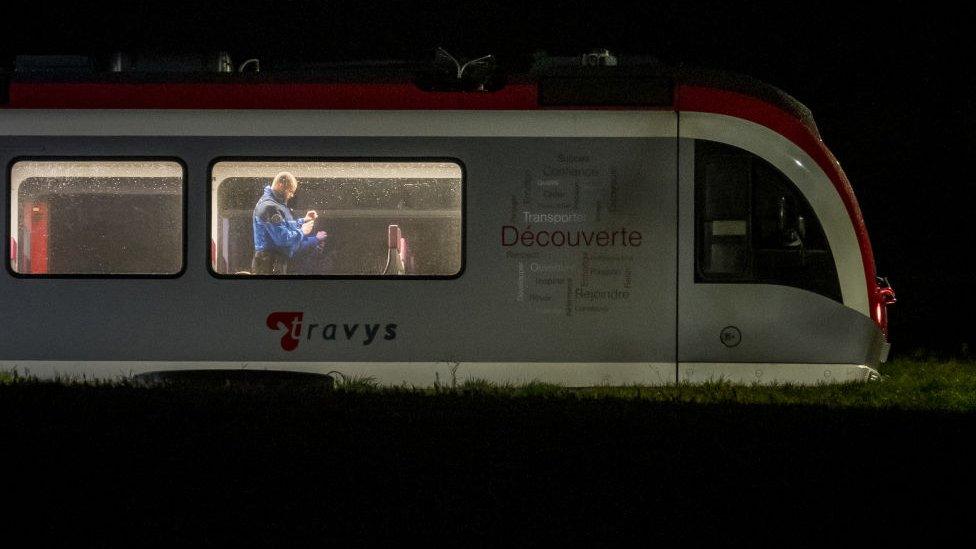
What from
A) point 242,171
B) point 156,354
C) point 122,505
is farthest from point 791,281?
point 122,505

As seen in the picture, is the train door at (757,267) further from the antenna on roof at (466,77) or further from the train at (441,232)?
the antenna on roof at (466,77)

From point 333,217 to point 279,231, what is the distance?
44 cm

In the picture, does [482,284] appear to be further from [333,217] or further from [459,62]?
[459,62]

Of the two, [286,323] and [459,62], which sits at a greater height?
[459,62]

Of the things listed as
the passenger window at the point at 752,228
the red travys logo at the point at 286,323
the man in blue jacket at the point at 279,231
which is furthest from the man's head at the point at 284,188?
the passenger window at the point at 752,228

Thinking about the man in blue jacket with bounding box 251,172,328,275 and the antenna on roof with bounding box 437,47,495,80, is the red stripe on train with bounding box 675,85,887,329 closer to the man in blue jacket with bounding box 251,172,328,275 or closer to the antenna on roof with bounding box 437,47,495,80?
the antenna on roof with bounding box 437,47,495,80

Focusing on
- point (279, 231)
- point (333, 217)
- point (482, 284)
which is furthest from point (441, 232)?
point (279, 231)

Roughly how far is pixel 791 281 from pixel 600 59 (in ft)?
7.83

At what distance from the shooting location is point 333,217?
10039mm

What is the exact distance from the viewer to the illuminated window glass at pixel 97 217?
32.9ft

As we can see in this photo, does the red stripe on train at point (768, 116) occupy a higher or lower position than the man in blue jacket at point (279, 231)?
higher

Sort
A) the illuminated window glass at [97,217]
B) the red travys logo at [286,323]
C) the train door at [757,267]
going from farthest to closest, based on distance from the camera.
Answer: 1. the illuminated window glass at [97,217]
2. the red travys logo at [286,323]
3. the train door at [757,267]

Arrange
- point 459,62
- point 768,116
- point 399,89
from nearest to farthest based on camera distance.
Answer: point 768,116, point 399,89, point 459,62

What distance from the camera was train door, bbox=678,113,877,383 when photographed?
9.82m
